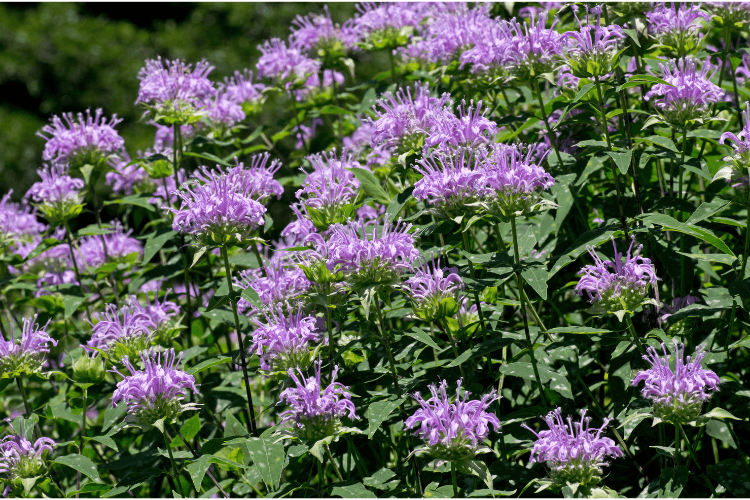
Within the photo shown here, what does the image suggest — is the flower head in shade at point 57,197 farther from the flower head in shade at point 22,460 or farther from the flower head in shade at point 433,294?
the flower head in shade at point 433,294

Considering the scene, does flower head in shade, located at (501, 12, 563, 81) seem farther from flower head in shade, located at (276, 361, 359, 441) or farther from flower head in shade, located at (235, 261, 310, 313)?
flower head in shade, located at (276, 361, 359, 441)

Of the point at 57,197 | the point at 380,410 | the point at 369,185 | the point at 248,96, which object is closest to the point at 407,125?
the point at 369,185

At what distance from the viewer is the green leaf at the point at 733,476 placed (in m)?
1.81

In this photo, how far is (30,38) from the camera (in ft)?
33.1

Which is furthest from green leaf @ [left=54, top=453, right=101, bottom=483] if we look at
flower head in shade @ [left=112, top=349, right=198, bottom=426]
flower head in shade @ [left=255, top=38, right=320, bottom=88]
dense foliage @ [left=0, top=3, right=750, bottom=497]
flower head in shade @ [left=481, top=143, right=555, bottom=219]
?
flower head in shade @ [left=255, top=38, right=320, bottom=88]

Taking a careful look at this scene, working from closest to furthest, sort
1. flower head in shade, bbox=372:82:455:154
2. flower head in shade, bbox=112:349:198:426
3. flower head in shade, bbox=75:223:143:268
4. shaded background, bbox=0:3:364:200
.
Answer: flower head in shade, bbox=112:349:198:426 → flower head in shade, bbox=372:82:455:154 → flower head in shade, bbox=75:223:143:268 → shaded background, bbox=0:3:364:200

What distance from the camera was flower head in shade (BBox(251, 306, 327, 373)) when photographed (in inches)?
77.6

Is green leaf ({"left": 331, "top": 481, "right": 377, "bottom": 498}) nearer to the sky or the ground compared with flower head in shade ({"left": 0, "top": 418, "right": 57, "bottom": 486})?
nearer to the ground

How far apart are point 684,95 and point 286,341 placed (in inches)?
54.9

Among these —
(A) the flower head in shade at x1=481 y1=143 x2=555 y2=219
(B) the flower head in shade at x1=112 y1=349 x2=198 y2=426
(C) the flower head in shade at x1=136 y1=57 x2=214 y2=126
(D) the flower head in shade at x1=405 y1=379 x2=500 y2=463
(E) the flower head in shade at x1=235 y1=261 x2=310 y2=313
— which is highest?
(C) the flower head in shade at x1=136 y1=57 x2=214 y2=126

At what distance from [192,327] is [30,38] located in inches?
348

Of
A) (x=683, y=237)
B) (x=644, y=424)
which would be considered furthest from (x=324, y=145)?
(x=644, y=424)

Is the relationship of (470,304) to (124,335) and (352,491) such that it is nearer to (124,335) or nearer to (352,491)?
(352,491)

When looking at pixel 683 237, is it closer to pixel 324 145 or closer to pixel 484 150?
pixel 484 150
